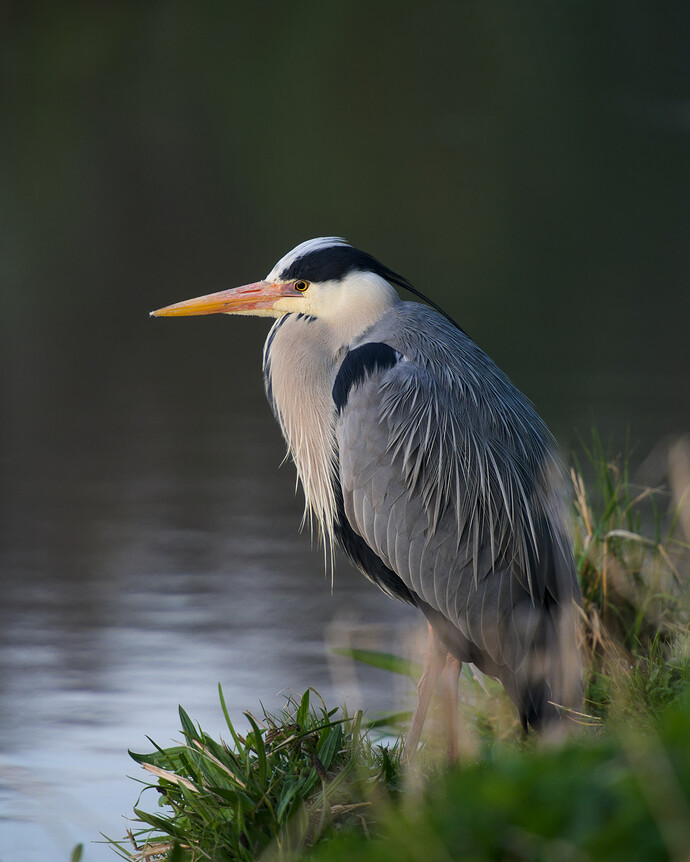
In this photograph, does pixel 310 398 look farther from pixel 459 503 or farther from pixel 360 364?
pixel 459 503

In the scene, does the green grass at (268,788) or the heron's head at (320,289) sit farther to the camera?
the heron's head at (320,289)

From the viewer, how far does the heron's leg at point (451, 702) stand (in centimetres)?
342

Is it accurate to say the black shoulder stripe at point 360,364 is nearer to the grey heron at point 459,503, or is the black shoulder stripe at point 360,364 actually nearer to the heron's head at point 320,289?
the grey heron at point 459,503

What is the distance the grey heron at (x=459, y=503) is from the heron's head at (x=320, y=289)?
0.07ft

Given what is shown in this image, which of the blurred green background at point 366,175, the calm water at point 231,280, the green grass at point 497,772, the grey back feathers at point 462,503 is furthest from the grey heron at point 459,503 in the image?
the blurred green background at point 366,175

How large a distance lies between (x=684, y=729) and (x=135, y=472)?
636 centimetres

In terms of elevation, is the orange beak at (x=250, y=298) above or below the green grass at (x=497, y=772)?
above

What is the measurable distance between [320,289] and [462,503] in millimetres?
822

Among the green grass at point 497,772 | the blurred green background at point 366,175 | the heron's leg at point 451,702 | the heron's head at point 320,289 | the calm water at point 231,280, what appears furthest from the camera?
the blurred green background at point 366,175

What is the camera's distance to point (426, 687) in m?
3.59

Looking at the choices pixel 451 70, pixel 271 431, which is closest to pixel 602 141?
pixel 451 70

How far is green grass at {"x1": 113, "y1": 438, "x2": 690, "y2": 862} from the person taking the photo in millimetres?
1666

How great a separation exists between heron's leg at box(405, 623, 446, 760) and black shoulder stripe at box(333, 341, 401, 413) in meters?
0.78

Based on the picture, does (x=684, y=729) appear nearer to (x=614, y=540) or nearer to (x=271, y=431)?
(x=614, y=540)
